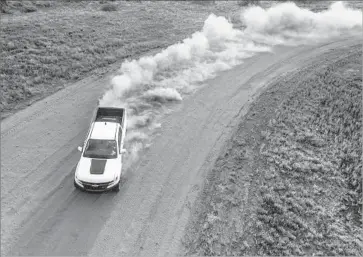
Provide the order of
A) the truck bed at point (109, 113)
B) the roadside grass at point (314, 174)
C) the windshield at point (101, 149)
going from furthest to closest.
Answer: the truck bed at point (109, 113) → the windshield at point (101, 149) → the roadside grass at point (314, 174)

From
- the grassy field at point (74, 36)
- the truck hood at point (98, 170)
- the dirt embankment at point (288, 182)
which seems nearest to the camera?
the dirt embankment at point (288, 182)

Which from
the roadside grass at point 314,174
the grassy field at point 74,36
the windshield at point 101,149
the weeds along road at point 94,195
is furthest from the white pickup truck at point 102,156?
the grassy field at point 74,36

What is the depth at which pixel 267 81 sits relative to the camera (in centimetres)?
2545

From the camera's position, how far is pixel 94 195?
15.5 metres

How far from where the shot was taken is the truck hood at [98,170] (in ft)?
48.5

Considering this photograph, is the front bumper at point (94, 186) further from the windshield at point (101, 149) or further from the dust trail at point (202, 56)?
the dust trail at point (202, 56)

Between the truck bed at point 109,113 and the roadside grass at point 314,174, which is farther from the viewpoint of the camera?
the truck bed at point 109,113

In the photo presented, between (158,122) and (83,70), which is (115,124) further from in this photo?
(83,70)

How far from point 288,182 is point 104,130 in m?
9.00

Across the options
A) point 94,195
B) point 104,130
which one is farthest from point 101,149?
point 94,195

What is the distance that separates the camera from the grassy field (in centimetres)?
2342

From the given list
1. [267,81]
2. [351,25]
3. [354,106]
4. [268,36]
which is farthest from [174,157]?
[351,25]

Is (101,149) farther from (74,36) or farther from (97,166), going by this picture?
(74,36)

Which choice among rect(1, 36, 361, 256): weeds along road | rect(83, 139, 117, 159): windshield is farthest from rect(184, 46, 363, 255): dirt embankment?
rect(83, 139, 117, 159): windshield
